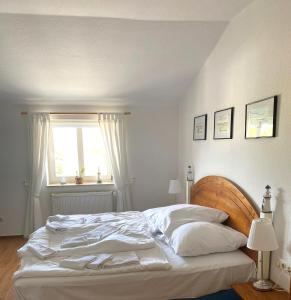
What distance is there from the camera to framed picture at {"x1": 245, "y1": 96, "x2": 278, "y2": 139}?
1729 mm

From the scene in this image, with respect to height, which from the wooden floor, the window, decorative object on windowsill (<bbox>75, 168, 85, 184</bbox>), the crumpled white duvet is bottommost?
the wooden floor

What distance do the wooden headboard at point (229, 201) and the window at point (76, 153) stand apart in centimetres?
174

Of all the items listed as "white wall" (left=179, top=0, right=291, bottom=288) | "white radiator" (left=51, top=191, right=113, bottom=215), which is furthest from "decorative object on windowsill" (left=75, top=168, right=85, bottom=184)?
"white wall" (left=179, top=0, right=291, bottom=288)

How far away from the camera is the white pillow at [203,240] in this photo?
6.27ft

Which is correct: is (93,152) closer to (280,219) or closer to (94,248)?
(94,248)

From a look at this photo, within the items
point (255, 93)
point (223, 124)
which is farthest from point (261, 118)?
point (223, 124)

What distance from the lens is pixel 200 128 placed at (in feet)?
10.0

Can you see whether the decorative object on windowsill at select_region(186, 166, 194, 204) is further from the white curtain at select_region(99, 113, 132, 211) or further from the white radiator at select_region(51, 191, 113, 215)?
the white radiator at select_region(51, 191, 113, 215)

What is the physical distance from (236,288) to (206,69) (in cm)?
228

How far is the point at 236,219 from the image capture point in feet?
7.14

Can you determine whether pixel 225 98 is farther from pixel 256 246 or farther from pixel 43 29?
pixel 43 29

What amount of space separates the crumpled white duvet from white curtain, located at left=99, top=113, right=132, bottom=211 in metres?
1.25

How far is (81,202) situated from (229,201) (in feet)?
7.83

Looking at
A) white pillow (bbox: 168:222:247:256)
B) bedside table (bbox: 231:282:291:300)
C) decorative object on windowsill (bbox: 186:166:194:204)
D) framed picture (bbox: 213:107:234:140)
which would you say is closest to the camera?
bedside table (bbox: 231:282:291:300)
